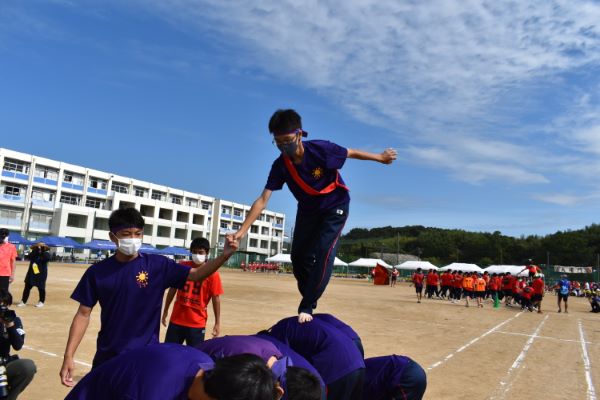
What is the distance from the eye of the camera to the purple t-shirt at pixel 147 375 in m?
2.00

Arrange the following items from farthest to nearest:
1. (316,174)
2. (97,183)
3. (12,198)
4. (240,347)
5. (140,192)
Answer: (140,192), (97,183), (12,198), (316,174), (240,347)

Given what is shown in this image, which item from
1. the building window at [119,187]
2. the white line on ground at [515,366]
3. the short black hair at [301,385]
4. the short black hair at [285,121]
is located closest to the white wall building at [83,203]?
the building window at [119,187]

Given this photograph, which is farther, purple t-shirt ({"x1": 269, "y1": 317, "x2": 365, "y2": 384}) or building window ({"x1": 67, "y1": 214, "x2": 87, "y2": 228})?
building window ({"x1": 67, "y1": 214, "x2": 87, "y2": 228})

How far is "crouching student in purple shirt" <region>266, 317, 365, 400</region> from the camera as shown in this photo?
3.19 m

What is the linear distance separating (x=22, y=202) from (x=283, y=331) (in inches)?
2694

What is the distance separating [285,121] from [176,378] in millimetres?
2666

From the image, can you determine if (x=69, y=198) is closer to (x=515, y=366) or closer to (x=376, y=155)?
(x=515, y=366)

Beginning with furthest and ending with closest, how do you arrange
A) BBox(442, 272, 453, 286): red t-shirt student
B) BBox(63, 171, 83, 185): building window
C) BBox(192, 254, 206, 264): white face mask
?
BBox(63, 171, 83, 185): building window, BBox(442, 272, 453, 286): red t-shirt student, BBox(192, 254, 206, 264): white face mask

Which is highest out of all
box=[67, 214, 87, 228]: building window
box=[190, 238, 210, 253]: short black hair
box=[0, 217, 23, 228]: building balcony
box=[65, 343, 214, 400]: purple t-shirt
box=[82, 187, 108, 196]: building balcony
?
box=[82, 187, 108, 196]: building balcony

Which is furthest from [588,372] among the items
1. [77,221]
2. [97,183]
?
[97,183]

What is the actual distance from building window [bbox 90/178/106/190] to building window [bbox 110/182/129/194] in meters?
1.39

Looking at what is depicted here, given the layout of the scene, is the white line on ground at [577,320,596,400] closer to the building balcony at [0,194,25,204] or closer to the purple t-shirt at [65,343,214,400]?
the purple t-shirt at [65,343,214,400]

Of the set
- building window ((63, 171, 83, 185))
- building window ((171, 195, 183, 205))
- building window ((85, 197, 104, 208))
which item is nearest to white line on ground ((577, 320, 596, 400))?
building window ((63, 171, 83, 185))

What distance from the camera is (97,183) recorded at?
72062 mm
